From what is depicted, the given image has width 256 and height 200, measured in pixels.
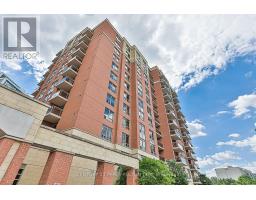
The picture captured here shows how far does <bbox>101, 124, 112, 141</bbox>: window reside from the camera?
22.8m

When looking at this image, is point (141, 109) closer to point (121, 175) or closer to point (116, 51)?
point (116, 51)

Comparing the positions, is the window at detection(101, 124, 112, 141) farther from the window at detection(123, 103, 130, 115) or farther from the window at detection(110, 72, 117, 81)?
the window at detection(110, 72, 117, 81)

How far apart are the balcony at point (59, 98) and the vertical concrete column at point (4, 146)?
16.1 m

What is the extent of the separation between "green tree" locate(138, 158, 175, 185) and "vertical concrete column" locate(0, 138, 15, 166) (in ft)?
38.1

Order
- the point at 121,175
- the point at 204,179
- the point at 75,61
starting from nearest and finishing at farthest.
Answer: the point at 121,175, the point at 75,61, the point at 204,179

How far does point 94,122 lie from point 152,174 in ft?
31.4

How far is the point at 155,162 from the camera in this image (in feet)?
61.0

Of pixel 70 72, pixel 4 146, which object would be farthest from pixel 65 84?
pixel 4 146

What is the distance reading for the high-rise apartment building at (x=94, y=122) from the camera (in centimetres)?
1084

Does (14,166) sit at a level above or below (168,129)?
below

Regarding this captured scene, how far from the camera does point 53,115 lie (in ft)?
75.3
